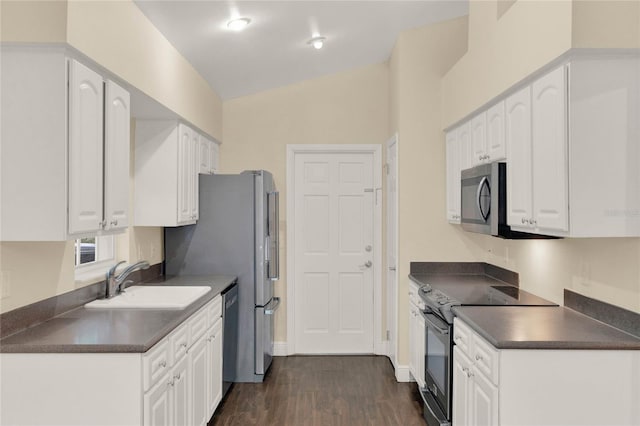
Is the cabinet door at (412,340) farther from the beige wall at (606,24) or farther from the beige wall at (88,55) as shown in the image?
the beige wall at (606,24)

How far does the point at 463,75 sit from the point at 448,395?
2227mm

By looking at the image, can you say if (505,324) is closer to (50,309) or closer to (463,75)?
(463,75)

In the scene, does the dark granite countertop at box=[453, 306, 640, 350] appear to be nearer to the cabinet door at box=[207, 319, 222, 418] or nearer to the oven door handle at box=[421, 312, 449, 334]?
the oven door handle at box=[421, 312, 449, 334]

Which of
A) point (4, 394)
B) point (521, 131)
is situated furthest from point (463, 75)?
point (4, 394)

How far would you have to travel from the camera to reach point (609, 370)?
→ 218cm

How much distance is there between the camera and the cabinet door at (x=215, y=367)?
3.37 metres

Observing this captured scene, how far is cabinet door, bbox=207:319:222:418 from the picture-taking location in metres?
3.37

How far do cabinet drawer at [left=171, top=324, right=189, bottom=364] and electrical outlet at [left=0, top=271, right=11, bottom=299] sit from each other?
2.53 ft

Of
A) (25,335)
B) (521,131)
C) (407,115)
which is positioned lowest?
(25,335)

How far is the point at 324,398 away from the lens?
12.9ft

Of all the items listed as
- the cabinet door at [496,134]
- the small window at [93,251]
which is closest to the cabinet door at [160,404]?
the small window at [93,251]

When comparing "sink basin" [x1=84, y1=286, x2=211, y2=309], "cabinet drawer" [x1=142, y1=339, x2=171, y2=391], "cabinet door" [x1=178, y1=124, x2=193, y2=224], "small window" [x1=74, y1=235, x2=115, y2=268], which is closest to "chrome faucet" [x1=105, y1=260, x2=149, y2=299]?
"sink basin" [x1=84, y1=286, x2=211, y2=309]

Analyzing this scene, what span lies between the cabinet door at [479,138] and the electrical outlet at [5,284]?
279 cm

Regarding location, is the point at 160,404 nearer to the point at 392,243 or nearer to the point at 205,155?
the point at 205,155
